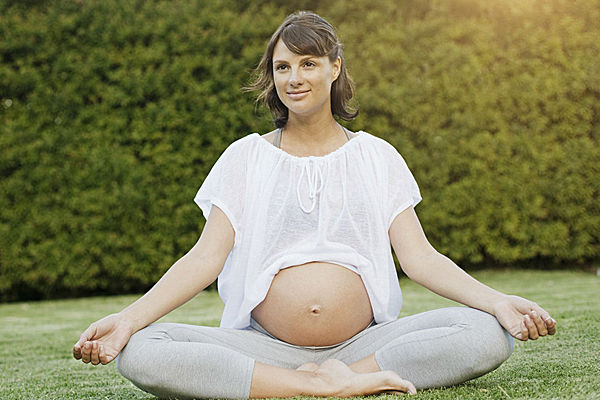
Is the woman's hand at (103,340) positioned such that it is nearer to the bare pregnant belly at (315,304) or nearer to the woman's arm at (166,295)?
the woman's arm at (166,295)

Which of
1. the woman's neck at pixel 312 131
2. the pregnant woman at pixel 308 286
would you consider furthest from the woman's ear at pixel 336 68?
the woman's neck at pixel 312 131

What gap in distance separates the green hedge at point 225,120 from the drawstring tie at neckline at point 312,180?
15.2 ft

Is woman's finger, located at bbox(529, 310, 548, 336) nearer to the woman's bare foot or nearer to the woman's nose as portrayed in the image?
the woman's bare foot

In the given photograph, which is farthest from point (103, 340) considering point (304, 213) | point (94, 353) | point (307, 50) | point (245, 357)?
point (307, 50)

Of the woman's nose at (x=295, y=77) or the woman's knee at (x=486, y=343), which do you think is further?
the woman's nose at (x=295, y=77)

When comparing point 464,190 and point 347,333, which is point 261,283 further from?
point 464,190

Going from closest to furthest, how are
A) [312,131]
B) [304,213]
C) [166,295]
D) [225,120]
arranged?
1. [166,295]
2. [304,213]
3. [312,131]
4. [225,120]

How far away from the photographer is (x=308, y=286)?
2.44 m

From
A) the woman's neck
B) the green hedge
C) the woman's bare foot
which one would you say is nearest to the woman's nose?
the woman's neck

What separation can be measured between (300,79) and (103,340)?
1.16 meters

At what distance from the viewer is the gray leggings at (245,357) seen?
2.17 metres

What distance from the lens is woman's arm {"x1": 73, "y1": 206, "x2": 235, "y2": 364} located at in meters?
2.16

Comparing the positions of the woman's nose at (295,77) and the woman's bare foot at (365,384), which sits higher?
the woman's nose at (295,77)

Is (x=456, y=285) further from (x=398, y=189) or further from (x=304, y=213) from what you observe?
(x=304, y=213)
